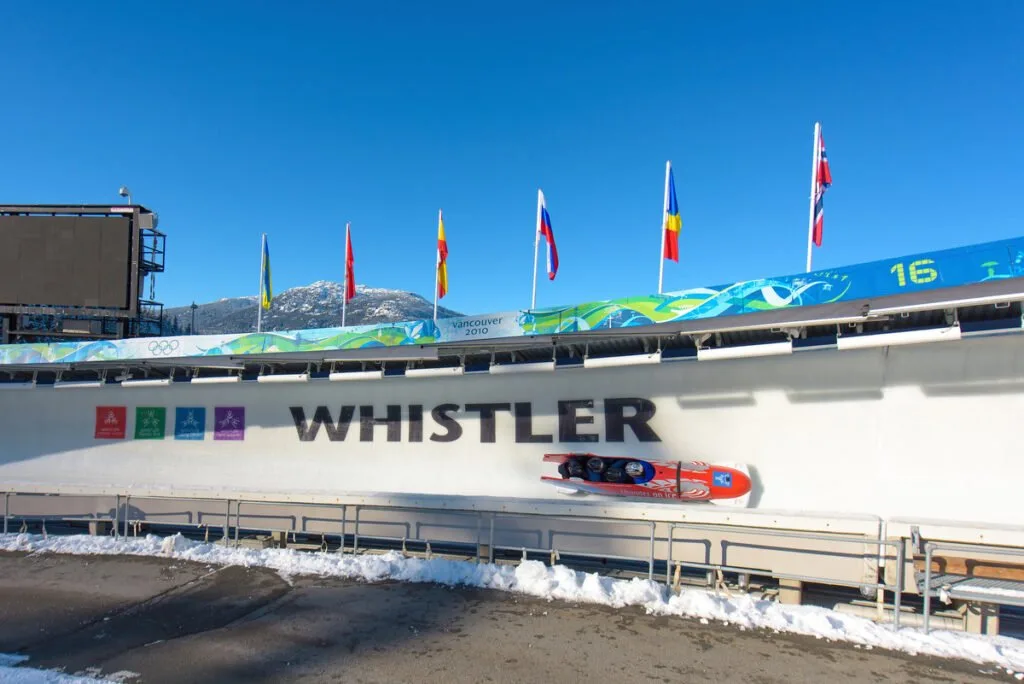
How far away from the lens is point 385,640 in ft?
14.6

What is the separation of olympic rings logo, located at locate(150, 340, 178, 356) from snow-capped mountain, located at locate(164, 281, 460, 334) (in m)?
51.6

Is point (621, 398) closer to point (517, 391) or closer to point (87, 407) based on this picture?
point (517, 391)

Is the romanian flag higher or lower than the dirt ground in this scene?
higher

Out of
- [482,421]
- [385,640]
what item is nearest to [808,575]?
[385,640]

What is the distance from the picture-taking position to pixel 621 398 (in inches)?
324

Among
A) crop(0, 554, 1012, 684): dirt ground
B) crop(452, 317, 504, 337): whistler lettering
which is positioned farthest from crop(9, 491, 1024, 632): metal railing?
crop(452, 317, 504, 337): whistler lettering

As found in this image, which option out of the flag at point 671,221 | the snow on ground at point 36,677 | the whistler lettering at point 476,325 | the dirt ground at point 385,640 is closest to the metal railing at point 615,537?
the dirt ground at point 385,640

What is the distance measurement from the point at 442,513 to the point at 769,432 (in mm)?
4575

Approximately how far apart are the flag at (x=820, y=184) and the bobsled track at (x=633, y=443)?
209 cm

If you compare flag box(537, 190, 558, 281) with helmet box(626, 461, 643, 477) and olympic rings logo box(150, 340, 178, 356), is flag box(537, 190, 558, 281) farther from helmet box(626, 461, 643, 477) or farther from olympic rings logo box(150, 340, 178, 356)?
olympic rings logo box(150, 340, 178, 356)

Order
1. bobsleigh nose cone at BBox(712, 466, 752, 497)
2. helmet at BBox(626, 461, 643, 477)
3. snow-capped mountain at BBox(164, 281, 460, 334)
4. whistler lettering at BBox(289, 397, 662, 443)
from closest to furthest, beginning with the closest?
bobsleigh nose cone at BBox(712, 466, 752, 497)
helmet at BBox(626, 461, 643, 477)
whistler lettering at BBox(289, 397, 662, 443)
snow-capped mountain at BBox(164, 281, 460, 334)

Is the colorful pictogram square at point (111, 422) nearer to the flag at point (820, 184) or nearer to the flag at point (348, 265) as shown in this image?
the flag at point (348, 265)

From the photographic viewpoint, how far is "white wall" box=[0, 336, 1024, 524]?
20.6 ft

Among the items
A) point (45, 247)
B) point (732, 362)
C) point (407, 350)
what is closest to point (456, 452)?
point (407, 350)
